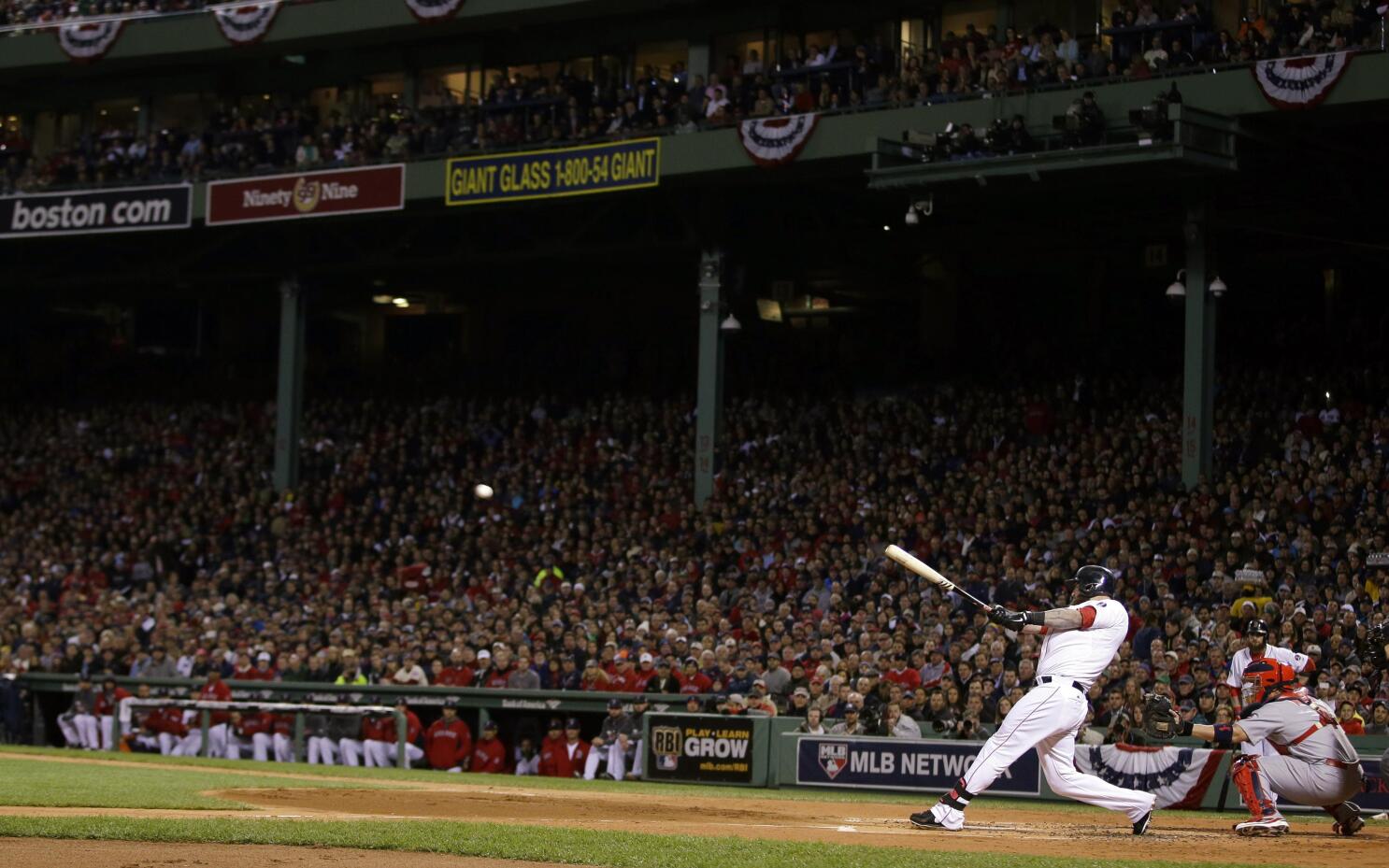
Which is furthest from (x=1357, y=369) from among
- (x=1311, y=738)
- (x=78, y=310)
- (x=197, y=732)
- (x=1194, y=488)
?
(x=78, y=310)

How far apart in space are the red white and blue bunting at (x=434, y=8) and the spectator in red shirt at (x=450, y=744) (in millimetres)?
15814

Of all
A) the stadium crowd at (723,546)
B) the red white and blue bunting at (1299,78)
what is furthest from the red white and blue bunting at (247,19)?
the red white and blue bunting at (1299,78)

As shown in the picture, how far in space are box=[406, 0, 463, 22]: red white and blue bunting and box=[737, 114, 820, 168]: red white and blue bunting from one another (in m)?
8.84

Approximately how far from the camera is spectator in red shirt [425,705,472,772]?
24812mm

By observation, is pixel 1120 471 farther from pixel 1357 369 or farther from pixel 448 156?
pixel 448 156

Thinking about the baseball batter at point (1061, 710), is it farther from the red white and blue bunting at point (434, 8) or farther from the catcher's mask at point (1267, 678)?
the red white and blue bunting at point (434, 8)

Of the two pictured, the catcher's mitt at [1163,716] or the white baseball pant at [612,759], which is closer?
the catcher's mitt at [1163,716]

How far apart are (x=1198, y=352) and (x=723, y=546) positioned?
777 cm

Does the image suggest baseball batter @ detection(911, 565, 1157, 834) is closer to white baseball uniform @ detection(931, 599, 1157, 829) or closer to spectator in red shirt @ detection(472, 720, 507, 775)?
white baseball uniform @ detection(931, 599, 1157, 829)

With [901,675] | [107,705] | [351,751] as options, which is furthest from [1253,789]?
[107,705]

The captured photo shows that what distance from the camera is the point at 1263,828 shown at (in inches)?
551

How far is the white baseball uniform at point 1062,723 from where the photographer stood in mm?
13250

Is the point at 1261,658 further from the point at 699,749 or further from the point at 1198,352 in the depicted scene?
the point at 1198,352

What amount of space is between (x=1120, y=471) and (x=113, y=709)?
15.5m
